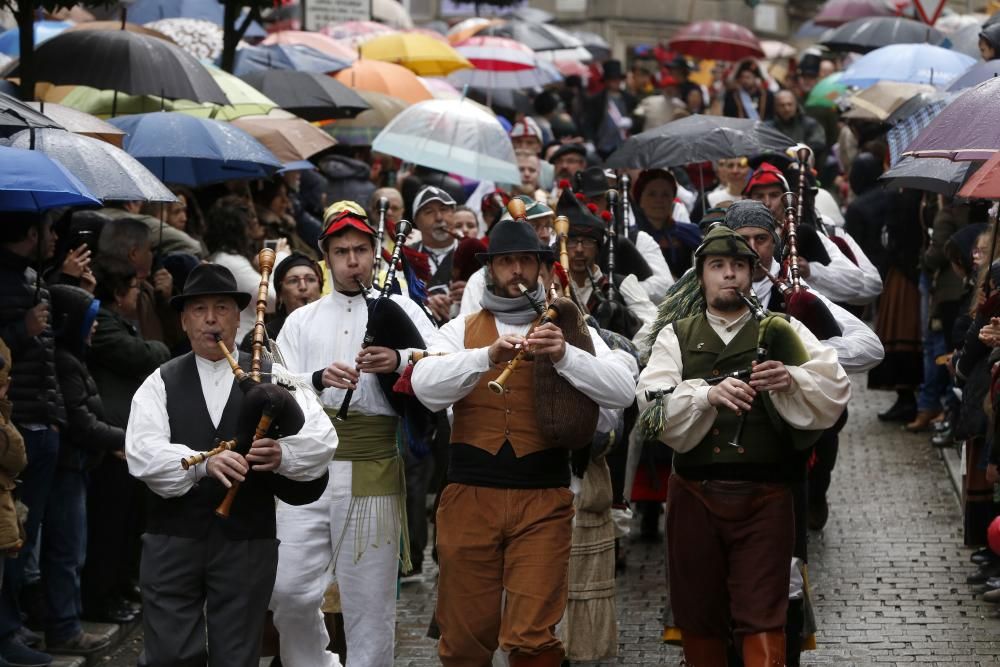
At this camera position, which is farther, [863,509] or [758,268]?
[863,509]

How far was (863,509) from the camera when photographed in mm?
11742

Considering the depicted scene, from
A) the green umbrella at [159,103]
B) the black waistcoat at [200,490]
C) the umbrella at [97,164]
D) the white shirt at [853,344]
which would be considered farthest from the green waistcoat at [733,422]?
the green umbrella at [159,103]

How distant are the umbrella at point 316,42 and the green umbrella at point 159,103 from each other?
4.50m

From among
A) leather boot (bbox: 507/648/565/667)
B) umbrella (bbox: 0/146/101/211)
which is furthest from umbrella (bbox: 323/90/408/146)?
leather boot (bbox: 507/648/565/667)

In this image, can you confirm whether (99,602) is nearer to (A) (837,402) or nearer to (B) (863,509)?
(A) (837,402)

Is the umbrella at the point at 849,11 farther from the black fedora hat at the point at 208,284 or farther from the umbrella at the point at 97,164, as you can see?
the black fedora hat at the point at 208,284

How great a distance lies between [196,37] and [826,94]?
32.8 ft

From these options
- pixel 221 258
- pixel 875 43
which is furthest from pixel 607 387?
pixel 875 43

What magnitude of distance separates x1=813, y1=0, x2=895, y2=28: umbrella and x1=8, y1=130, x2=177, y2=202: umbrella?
18.9 meters

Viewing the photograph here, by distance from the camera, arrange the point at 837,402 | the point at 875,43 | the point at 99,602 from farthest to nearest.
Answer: the point at 875,43
the point at 99,602
the point at 837,402

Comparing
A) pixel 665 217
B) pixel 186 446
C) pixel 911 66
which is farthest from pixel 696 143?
pixel 911 66

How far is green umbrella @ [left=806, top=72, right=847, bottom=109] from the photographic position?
70.4 feet

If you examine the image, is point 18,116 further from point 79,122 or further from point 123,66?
point 123,66

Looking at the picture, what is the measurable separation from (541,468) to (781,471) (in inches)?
38.2
